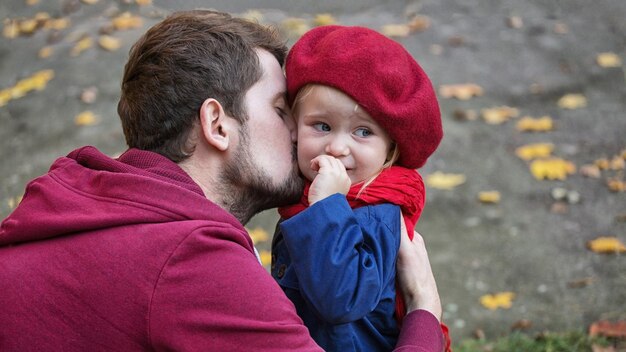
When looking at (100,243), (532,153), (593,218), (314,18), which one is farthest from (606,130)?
(100,243)

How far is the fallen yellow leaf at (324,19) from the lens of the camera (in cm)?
736

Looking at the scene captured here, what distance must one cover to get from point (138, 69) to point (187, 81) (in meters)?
0.20

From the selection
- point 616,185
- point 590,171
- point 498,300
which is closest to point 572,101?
point 590,171

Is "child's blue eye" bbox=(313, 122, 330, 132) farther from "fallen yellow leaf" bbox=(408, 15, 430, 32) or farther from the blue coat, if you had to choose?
"fallen yellow leaf" bbox=(408, 15, 430, 32)

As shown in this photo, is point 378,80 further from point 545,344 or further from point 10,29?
point 10,29

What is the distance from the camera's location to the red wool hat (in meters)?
2.57

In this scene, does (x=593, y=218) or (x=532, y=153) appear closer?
(x=593, y=218)

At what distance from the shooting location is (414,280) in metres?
2.75

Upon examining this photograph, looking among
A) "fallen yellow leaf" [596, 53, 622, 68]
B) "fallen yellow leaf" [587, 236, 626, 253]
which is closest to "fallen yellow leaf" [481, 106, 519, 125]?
"fallen yellow leaf" [596, 53, 622, 68]

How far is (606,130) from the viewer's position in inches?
248

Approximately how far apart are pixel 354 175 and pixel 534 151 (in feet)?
12.2

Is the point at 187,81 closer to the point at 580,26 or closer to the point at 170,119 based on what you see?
the point at 170,119

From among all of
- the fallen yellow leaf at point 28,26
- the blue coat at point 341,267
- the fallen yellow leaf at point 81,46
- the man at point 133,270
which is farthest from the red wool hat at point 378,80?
the fallen yellow leaf at point 28,26

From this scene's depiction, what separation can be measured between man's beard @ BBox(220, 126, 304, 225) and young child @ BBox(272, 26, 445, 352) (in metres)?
0.05
